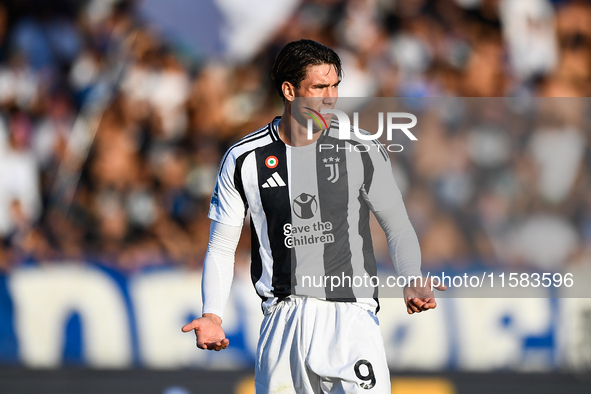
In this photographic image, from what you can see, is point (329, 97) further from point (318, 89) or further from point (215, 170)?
point (215, 170)

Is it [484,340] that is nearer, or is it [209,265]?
[209,265]

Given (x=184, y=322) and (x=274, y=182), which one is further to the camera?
(x=184, y=322)

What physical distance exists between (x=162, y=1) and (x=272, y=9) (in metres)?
0.75

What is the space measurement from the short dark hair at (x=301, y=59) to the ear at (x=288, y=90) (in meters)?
0.01

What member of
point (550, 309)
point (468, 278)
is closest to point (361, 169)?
point (468, 278)

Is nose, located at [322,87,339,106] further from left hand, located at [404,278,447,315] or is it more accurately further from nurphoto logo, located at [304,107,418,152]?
left hand, located at [404,278,447,315]

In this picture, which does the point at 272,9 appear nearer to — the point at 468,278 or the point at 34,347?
the point at 468,278

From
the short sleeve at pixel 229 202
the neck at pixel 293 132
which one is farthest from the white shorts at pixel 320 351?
the neck at pixel 293 132

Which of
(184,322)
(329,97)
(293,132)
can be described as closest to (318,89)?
(329,97)

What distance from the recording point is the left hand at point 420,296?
2.10 meters

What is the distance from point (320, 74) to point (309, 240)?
59 cm

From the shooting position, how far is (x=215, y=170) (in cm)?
419

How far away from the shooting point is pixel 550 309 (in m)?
3.93

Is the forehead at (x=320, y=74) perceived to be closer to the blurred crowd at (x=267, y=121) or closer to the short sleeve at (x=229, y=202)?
the short sleeve at (x=229, y=202)
